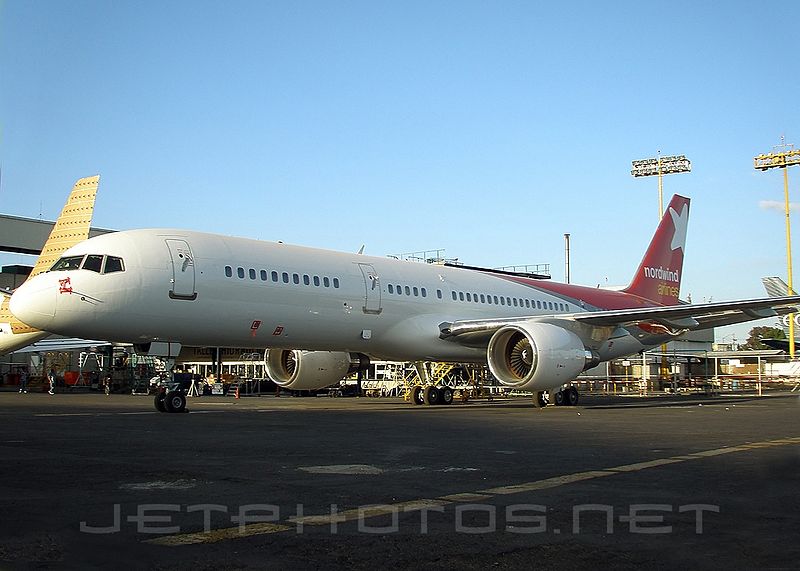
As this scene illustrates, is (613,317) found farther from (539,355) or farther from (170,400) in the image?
(170,400)

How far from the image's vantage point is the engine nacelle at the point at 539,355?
838 inches

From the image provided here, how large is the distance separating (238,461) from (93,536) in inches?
155

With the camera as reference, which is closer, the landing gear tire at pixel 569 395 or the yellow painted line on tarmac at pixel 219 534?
the yellow painted line on tarmac at pixel 219 534

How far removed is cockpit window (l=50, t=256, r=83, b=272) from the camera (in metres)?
17.6

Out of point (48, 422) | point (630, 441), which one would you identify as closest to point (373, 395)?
point (48, 422)

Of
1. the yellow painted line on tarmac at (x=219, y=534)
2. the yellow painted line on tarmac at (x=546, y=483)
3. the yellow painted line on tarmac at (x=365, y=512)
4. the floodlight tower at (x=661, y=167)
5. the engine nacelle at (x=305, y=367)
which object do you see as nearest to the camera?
the yellow painted line on tarmac at (x=219, y=534)

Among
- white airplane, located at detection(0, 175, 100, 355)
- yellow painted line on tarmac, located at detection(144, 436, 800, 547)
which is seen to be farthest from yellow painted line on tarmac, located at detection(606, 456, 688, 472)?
white airplane, located at detection(0, 175, 100, 355)

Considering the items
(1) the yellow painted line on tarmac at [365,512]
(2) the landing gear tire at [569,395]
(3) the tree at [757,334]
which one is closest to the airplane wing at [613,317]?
(2) the landing gear tire at [569,395]

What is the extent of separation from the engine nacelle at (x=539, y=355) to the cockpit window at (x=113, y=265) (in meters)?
9.71

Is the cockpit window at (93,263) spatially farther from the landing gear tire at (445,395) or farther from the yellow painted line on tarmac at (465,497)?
the yellow painted line on tarmac at (465,497)

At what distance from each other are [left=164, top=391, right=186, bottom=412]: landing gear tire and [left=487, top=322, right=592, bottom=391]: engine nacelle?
26.9 ft

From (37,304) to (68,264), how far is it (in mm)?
1183

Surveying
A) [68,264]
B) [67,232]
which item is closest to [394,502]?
[68,264]

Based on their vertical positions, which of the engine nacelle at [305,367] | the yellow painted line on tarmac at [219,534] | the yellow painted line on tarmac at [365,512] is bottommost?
the yellow painted line on tarmac at [365,512]
